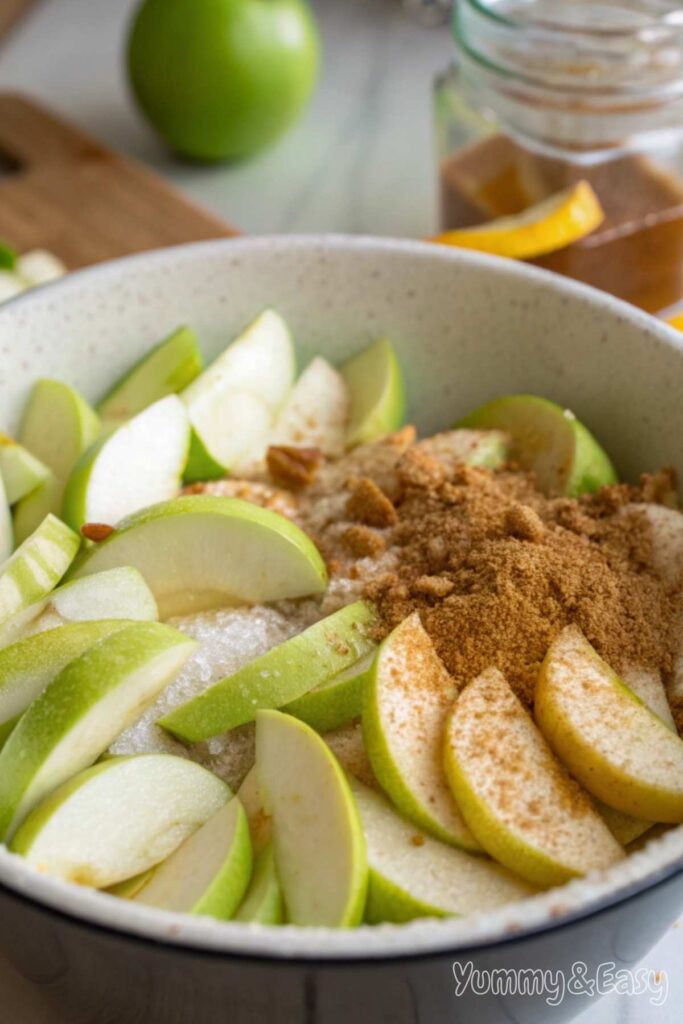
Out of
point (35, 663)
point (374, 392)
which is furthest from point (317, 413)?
point (35, 663)

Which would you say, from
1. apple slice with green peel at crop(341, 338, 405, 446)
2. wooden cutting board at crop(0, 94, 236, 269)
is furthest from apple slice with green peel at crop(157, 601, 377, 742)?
wooden cutting board at crop(0, 94, 236, 269)

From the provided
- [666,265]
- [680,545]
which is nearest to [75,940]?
[680,545]

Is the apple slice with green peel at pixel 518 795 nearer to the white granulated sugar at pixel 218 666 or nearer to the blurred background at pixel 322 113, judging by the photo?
the white granulated sugar at pixel 218 666

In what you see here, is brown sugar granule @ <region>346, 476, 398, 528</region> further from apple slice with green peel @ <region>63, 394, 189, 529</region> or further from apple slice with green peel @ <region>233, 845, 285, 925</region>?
apple slice with green peel @ <region>233, 845, 285, 925</region>

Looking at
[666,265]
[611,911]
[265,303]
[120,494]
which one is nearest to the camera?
[611,911]

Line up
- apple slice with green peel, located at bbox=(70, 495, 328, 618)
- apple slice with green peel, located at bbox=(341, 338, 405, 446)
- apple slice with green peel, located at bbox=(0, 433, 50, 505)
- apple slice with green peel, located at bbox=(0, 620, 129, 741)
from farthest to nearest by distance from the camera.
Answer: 1. apple slice with green peel, located at bbox=(341, 338, 405, 446)
2. apple slice with green peel, located at bbox=(0, 433, 50, 505)
3. apple slice with green peel, located at bbox=(70, 495, 328, 618)
4. apple slice with green peel, located at bbox=(0, 620, 129, 741)

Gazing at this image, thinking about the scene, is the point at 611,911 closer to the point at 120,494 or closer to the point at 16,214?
the point at 120,494

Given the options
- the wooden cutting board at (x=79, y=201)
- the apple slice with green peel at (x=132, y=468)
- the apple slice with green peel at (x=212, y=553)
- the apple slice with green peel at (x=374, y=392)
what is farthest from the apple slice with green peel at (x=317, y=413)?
the wooden cutting board at (x=79, y=201)
